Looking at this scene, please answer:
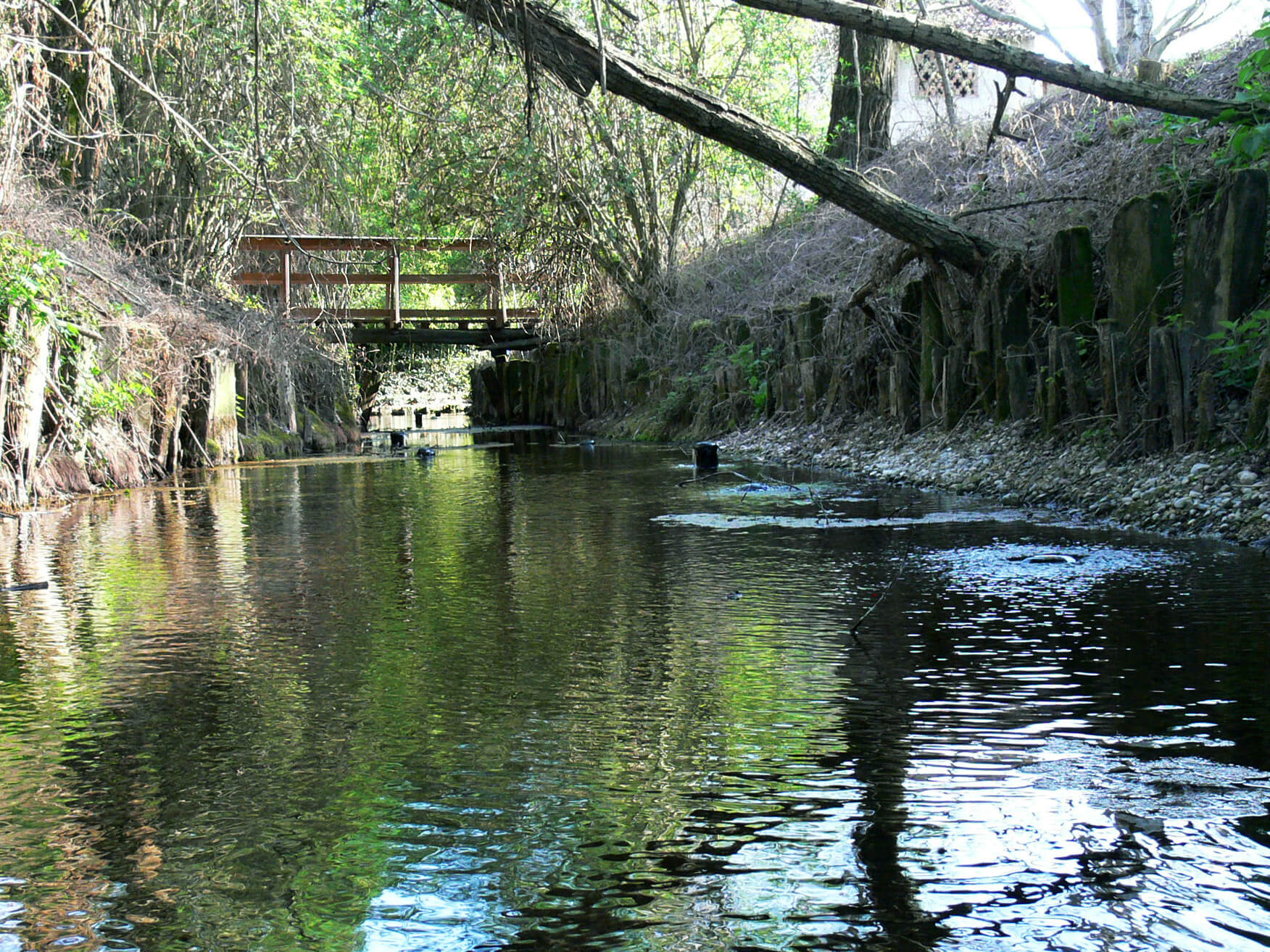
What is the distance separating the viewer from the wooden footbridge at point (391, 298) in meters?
19.8

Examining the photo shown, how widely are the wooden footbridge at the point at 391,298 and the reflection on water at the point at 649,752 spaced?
10.8m

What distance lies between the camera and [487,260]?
23.5 m

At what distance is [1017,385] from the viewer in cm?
956

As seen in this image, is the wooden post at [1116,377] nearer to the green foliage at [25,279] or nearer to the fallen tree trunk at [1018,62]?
the fallen tree trunk at [1018,62]

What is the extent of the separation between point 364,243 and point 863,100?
845 centimetres

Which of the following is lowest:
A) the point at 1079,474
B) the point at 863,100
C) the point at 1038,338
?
the point at 1079,474

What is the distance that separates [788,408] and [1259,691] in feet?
38.4

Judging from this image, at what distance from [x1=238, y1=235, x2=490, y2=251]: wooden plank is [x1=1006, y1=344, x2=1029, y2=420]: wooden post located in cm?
990

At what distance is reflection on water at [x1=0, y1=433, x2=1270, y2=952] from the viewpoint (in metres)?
2.34

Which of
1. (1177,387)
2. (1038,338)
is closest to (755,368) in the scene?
(1038,338)

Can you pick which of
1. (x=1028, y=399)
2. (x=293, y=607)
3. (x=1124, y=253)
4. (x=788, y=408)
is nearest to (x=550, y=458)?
(x=788, y=408)

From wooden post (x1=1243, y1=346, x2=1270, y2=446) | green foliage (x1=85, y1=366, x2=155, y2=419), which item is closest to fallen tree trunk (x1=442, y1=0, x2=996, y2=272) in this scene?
wooden post (x1=1243, y1=346, x2=1270, y2=446)

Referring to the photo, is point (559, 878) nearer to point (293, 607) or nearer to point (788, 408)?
point (293, 607)

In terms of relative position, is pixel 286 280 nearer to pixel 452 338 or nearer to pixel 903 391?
pixel 452 338
